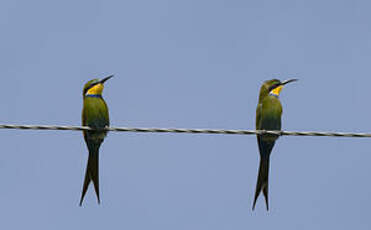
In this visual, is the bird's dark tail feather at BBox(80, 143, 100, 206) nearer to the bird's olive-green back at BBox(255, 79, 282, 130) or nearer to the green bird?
the green bird

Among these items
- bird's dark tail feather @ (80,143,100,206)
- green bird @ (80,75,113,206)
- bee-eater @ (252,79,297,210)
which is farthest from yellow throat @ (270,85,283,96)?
bird's dark tail feather @ (80,143,100,206)

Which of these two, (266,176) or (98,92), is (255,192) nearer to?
(266,176)

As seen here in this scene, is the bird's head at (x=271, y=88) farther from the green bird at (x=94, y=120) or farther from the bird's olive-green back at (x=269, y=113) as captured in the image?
the green bird at (x=94, y=120)

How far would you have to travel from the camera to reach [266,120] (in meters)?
5.12

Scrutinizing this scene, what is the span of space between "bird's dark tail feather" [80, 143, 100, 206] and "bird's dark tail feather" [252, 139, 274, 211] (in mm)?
1047

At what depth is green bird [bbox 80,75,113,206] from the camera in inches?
185

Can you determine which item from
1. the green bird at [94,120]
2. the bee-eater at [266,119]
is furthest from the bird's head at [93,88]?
the bee-eater at [266,119]

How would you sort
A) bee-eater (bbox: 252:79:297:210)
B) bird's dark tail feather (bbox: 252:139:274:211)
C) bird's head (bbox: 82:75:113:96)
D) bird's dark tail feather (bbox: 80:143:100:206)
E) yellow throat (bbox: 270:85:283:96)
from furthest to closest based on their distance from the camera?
1. yellow throat (bbox: 270:85:283:96)
2. bird's head (bbox: 82:75:113:96)
3. bee-eater (bbox: 252:79:297:210)
4. bird's dark tail feather (bbox: 252:139:274:211)
5. bird's dark tail feather (bbox: 80:143:100:206)

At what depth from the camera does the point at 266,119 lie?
5125 millimetres

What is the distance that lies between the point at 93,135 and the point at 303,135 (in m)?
1.68

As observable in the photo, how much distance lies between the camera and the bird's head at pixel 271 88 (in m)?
5.29

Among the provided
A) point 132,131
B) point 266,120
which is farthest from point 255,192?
point 132,131

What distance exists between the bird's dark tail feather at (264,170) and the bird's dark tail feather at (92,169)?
3.43ft

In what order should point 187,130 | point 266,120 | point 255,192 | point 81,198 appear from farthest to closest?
point 266,120
point 255,192
point 81,198
point 187,130
